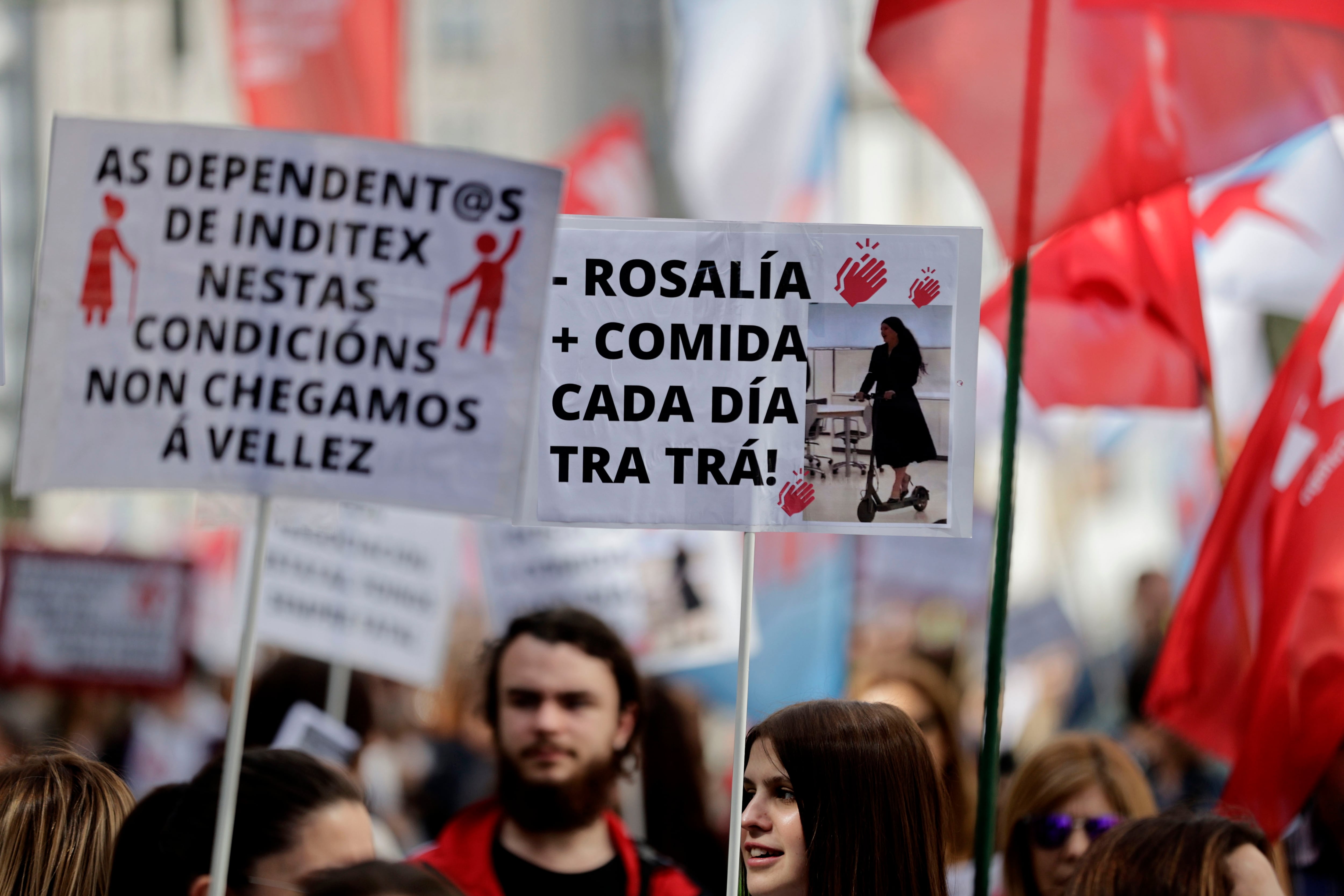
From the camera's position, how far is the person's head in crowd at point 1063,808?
11.5 feet

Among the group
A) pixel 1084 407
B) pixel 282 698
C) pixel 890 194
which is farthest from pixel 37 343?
pixel 890 194

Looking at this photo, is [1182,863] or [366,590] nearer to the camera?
[1182,863]

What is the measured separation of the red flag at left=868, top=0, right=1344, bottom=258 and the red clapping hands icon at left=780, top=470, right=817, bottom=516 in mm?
1245

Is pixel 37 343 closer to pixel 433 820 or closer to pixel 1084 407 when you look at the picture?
pixel 1084 407

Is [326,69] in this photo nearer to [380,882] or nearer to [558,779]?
[558,779]

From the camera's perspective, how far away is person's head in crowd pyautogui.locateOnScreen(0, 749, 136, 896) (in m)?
2.63

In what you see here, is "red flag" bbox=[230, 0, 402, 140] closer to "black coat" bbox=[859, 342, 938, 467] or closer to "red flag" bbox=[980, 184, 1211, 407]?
"red flag" bbox=[980, 184, 1211, 407]

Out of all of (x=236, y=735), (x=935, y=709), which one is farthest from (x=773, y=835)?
(x=935, y=709)

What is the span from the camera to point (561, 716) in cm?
363

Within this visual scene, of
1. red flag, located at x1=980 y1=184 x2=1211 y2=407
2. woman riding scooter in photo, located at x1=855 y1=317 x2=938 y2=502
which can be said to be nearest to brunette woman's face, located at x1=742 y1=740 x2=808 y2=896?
woman riding scooter in photo, located at x1=855 y1=317 x2=938 y2=502

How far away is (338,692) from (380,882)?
3.49 m

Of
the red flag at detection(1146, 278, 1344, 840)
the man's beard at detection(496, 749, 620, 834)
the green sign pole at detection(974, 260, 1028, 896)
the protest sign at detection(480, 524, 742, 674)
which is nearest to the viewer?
the green sign pole at detection(974, 260, 1028, 896)

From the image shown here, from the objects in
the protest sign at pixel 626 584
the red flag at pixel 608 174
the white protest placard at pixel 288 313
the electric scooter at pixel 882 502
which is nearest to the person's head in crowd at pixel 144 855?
the white protest placard at pixel 288 313

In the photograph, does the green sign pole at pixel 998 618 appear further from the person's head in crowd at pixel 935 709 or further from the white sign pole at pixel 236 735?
the white sign pole at pixel 236 735
